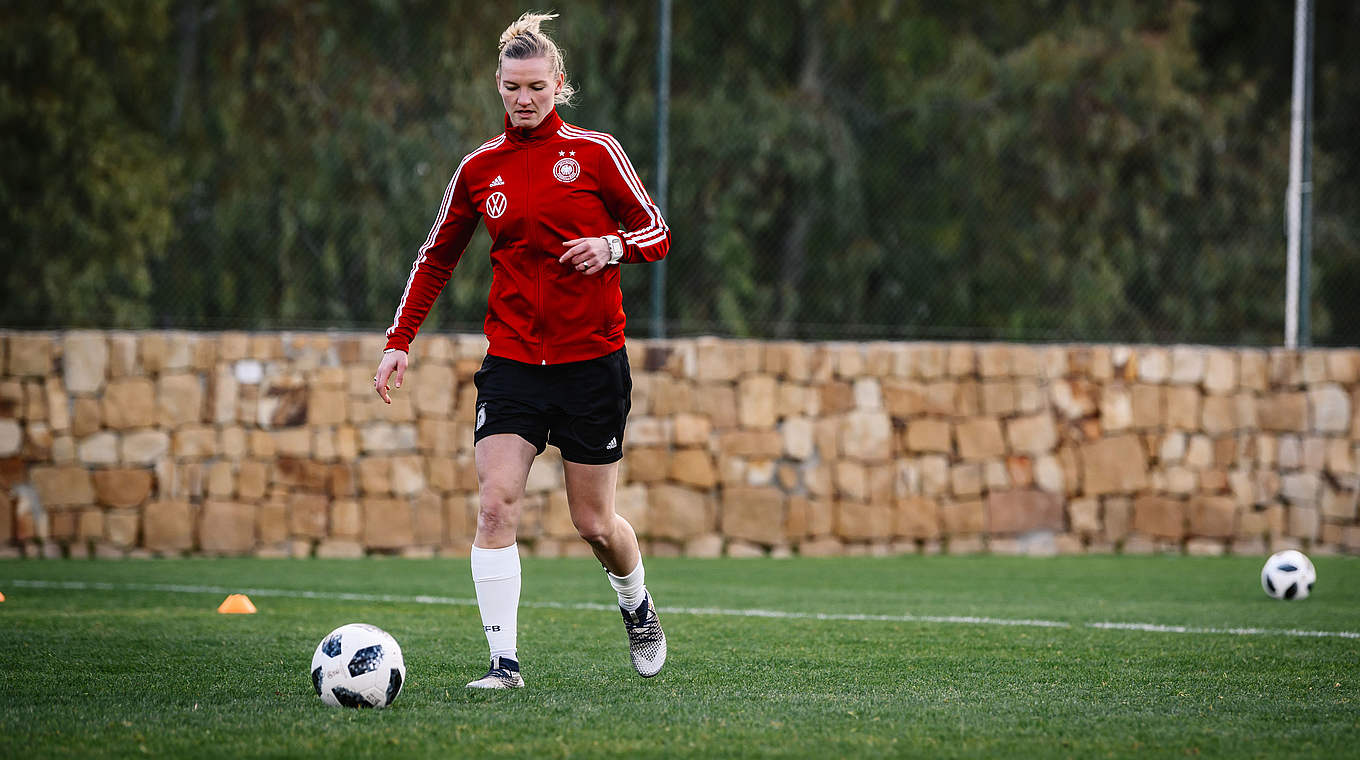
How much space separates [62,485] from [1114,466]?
26.9 ft

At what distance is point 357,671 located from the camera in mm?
4211

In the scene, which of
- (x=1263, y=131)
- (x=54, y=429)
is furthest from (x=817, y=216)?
(x=54, y=429)

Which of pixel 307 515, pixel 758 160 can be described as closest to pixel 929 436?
pixel 307 515

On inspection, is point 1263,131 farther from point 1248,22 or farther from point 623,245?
point 623,245

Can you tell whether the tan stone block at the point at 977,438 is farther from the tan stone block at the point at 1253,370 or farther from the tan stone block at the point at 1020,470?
the tan stone block at the point at 1253,370

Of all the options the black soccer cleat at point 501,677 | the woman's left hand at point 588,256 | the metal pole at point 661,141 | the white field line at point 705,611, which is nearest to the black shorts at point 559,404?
the woman's left hand at point 588,256

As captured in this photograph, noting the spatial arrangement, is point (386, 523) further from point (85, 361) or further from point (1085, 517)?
point (1085, 517)

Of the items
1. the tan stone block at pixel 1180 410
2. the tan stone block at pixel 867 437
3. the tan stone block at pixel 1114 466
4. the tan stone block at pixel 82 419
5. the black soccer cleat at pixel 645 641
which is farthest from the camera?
the tan stone block at pixel 1180 410

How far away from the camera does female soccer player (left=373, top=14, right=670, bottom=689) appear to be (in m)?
4.64

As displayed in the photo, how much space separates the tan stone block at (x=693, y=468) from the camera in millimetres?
11570

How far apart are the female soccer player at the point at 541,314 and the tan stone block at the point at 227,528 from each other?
21.8 feet

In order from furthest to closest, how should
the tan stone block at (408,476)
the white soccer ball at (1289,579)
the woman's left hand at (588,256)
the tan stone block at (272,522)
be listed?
the tan stone block at (408,476)
the tan stone block at (272,522)
the white soccer ball at (1289,579)
the woman's left hand at (588,256)

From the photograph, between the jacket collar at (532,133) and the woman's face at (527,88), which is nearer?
the woman's face at (527,88)

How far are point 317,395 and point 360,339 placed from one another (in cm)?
53
